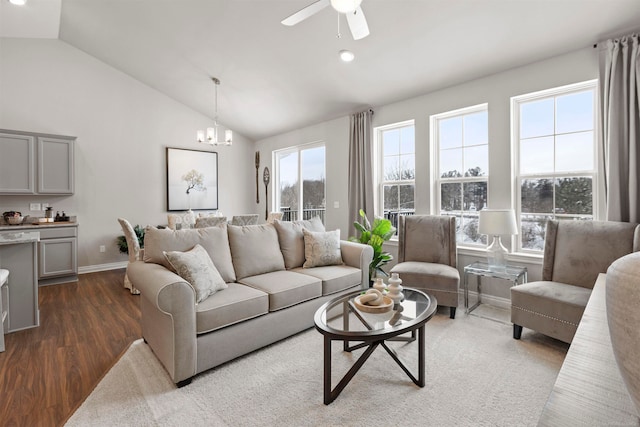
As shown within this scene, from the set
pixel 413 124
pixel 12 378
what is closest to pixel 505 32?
pixel 413 124

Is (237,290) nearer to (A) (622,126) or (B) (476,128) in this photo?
(B) (476,128)

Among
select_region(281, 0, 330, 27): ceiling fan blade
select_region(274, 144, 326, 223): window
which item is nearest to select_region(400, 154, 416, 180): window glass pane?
select_region(274, 144, 326, 223): window

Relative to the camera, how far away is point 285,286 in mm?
2615

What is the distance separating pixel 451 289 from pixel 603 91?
2258mm

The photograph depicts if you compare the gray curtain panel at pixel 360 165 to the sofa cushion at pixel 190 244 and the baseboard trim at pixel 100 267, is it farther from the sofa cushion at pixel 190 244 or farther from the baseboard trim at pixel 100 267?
the baseboard trim at pixel 100 267

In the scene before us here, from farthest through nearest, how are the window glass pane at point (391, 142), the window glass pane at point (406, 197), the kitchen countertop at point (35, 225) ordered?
the window glass pane at point (391, 142) < the window glass pane at point (406, 197) < the kitchen countertop at point (35, 225)

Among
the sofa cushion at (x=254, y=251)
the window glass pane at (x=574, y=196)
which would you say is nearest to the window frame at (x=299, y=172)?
the sofa cushion at (x=254, y=251)

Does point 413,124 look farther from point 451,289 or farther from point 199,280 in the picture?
point 199,280

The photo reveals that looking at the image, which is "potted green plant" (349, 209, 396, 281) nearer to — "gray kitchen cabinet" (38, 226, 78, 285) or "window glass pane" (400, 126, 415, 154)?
"window glass pane" (400, 126, 415, 154)

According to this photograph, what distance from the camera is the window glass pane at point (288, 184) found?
21.1ft

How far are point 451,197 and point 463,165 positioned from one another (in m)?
0.43

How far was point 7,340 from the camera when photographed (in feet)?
8.63

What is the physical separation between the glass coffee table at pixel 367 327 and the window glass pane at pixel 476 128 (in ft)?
7.59

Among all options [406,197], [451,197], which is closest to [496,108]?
[451,197]
